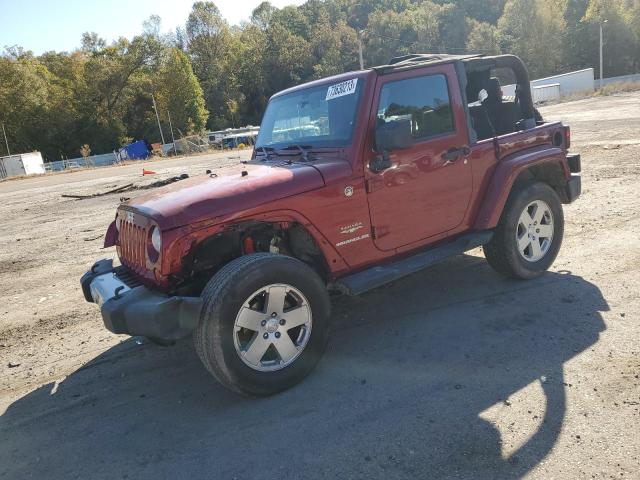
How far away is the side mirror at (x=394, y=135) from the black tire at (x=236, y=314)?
1145 millimetres

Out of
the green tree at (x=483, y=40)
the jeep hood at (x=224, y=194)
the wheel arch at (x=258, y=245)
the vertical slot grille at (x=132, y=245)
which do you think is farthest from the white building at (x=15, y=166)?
the green tree at (x=483, y=40)

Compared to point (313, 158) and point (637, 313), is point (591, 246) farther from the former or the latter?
point (313, 158)

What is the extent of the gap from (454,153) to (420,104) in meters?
0.52

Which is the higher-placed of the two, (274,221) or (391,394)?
(274,221)

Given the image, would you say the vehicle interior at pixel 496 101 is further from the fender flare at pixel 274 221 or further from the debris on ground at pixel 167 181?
the debris on ground at pixel 167 181

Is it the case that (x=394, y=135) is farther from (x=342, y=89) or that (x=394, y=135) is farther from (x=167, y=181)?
(x=167, y=181)

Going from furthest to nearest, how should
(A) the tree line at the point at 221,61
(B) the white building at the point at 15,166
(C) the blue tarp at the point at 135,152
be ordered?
(A) the tree line at the point at 221,61 < (C) the blue tarp at the point at 135,152 < (B) the white building at the point at 15,166

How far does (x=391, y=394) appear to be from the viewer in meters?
3.41

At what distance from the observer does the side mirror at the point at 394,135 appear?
3.79m

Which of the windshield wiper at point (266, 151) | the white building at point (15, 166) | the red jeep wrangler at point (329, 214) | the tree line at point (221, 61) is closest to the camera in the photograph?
the red jeep wrangler at point (329, 214)

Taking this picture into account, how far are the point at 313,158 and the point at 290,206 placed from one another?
27.6 inches

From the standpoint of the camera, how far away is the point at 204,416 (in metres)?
3.41

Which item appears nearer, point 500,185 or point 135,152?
point 500,185

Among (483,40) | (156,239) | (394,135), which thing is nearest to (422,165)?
(394,135)
